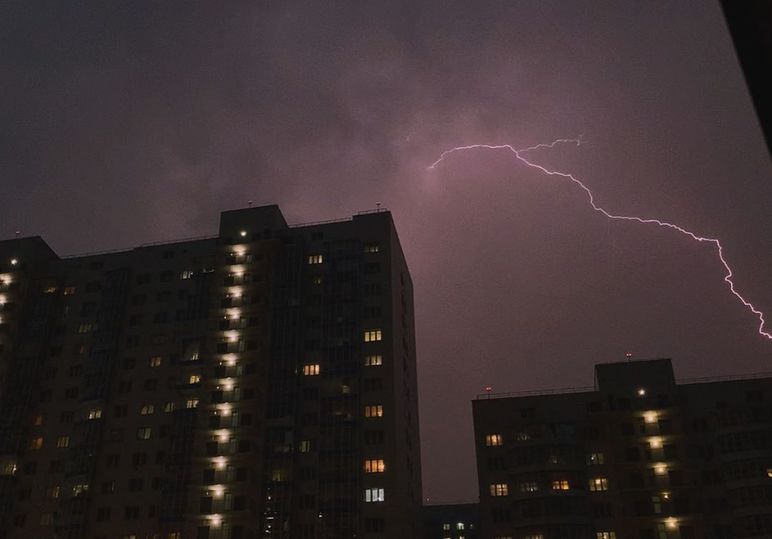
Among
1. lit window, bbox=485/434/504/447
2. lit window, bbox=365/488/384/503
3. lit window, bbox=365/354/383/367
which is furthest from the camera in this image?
lit window, bbox=485/434/504/447

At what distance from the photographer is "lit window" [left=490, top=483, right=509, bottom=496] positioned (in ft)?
324

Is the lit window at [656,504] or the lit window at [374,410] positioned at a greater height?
the lit window at [374,410]

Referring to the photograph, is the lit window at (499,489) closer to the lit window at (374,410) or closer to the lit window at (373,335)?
the lit window at (374,410)

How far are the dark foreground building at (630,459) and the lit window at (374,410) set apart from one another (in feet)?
54.6

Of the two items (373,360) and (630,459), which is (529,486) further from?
(373,360)

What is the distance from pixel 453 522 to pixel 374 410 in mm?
111204

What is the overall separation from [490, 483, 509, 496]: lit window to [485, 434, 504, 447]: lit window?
5.90 meters

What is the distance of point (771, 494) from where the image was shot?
8806 cm

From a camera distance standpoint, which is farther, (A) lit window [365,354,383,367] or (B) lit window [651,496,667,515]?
(A) lit window [365,354,383,367]

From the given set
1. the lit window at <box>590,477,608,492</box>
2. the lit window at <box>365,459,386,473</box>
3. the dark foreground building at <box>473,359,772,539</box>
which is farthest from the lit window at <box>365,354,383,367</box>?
the lit window at <box>590,477,608,492</box>

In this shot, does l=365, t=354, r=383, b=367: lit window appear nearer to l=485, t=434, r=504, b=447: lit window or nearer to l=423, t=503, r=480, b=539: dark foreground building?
l=485, t=434, r=504, b=447: lit window

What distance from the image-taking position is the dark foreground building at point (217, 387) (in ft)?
307

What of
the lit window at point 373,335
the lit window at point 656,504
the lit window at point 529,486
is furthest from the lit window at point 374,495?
the lit window at point 656,504

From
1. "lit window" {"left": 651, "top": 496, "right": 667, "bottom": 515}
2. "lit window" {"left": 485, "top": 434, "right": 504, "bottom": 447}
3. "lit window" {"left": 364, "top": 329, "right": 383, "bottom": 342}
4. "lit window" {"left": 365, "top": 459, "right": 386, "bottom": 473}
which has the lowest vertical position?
"lit window" {"left": 651, "top": 496, "right": 667, "bottom": 515}
